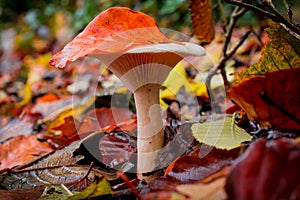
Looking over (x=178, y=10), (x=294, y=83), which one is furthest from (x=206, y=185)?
(x=178, y=10)

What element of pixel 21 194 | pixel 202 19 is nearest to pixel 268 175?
pixel 21 194

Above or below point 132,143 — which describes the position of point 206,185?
above

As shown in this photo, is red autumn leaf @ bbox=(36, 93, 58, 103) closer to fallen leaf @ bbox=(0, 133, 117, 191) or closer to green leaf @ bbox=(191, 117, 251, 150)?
fallen leaf @ bbox=(0, 133, 117, 191)

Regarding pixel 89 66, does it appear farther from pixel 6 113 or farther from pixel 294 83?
pixel 294 83

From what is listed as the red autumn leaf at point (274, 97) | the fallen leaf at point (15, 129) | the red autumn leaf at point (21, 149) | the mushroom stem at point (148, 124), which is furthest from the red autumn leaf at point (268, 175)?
the fallen leaf at point (15, 129)

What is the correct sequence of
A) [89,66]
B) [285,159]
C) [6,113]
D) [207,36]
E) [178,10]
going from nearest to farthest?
[285,159], [207,36], [6,113], [178,10], [89,66]

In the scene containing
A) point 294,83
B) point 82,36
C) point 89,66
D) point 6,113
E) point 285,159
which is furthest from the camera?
point 89,66

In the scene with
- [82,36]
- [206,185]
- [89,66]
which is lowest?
[89,66]
